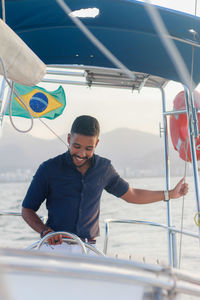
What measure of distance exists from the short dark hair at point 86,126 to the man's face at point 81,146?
2 centimetres

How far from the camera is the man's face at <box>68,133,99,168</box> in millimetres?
2490

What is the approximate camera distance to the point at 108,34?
9.70 ft

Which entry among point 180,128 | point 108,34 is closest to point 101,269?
point 108,34

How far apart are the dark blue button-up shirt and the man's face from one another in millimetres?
88

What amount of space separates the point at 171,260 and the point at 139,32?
5.39ft

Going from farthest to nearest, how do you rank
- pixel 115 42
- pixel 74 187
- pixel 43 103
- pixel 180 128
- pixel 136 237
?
1. pixel 136 237
2. pixel 43 103
3. pixel 180 128
4. pixel 115 42
5. pixel 74 187

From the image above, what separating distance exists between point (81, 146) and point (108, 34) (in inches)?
35.3

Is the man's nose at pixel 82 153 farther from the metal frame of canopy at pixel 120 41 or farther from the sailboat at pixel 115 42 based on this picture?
the metal frame of canopy at pixel 120 41

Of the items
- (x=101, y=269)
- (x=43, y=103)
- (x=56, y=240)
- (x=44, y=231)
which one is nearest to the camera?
(x=101, y=269)

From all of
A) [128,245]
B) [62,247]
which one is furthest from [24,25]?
[128,245]

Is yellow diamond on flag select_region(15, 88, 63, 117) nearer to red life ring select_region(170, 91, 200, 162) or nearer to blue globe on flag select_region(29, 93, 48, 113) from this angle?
blue globe on flag select_region(29, 93, 48, 113)

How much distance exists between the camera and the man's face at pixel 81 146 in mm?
2490

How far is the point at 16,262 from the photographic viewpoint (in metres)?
0.85

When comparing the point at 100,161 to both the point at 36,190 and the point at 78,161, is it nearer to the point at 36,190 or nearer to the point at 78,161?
the point at 78,161
